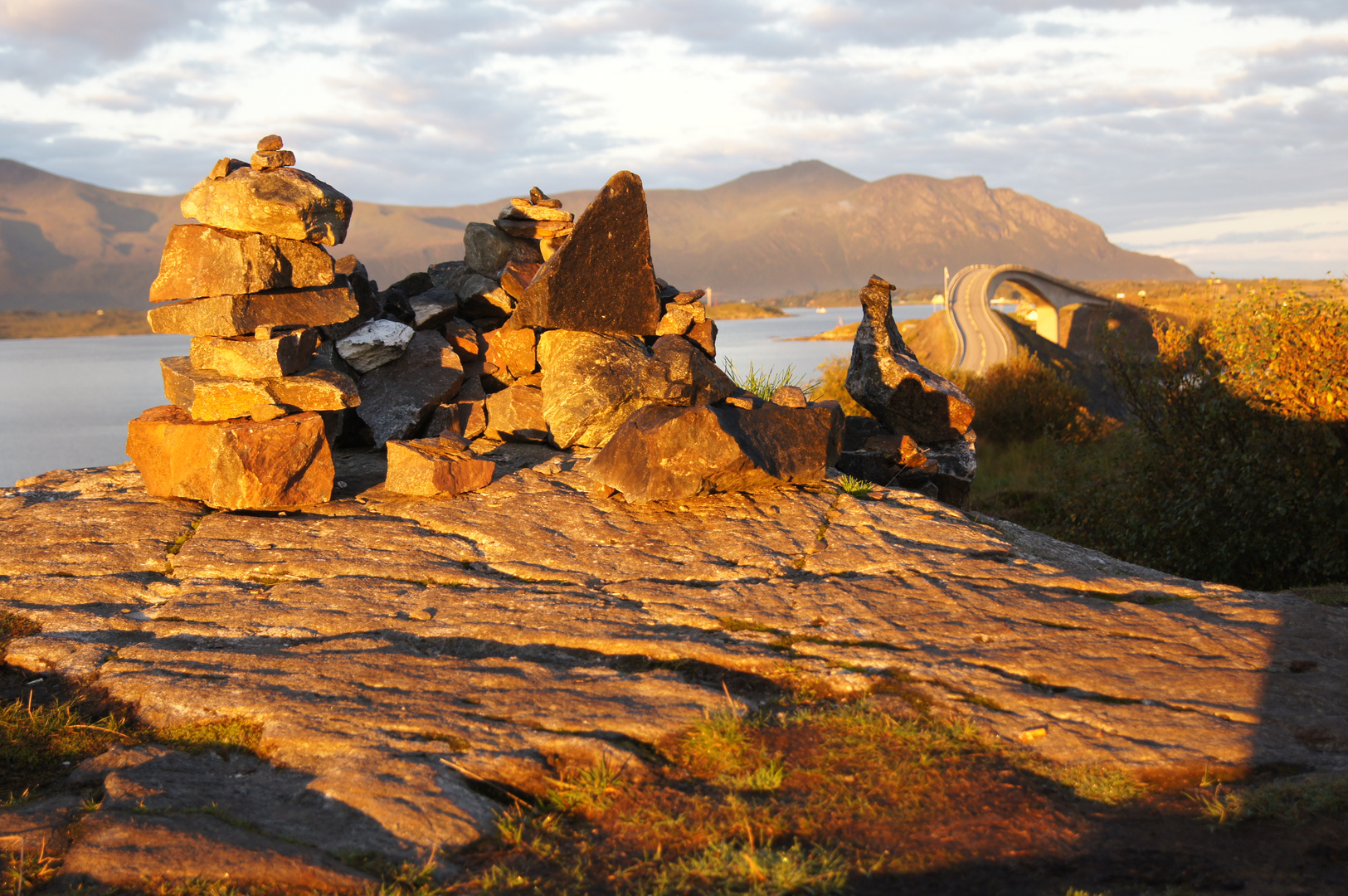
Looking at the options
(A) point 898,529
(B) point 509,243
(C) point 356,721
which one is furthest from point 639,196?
(C) point 356,721

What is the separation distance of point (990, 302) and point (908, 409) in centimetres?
4733

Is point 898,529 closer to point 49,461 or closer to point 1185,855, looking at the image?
point 1185,855

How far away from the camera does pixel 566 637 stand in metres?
6.03

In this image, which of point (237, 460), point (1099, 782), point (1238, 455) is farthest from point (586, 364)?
point (1238, 455)

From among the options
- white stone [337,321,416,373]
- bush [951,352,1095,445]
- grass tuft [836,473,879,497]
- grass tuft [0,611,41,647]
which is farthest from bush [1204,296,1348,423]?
bush [951,352,1095,445]

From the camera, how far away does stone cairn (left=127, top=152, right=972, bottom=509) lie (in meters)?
8.82

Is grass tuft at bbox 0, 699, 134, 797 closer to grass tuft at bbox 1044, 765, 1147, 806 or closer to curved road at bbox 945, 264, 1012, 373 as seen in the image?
grass tuft at bbox 1044, 765, 1147, 806

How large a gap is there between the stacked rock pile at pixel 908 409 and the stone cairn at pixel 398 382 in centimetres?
95

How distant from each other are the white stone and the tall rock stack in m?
1.73

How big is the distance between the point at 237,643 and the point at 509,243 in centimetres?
838

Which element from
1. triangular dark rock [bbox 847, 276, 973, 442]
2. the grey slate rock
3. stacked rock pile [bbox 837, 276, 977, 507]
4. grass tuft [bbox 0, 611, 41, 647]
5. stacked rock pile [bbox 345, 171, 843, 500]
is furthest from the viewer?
triangular dark rock [bbox 847, 276, 973, 442]

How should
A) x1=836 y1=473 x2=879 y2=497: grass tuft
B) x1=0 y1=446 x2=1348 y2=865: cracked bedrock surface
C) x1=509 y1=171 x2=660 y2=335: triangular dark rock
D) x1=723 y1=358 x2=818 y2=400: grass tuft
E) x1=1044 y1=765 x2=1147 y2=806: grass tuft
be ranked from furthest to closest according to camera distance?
x1=723 y1=358 x2=818 y2=400: grass tuft < x1=509 y1=171 x2=660 y2=335: triangular dark rock < x1=836 y1=473 x2=879 y2=497: grass tuft < x1=0 y1=446 x2=1348 y2=865: cracked bedrock surface < x1=1044 y1=765 x2=1147 y2=806: grass tuft

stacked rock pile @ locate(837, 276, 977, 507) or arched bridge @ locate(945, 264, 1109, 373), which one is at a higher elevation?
arched bridge @ locate(945, 264, 1109, 373)

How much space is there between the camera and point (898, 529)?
27.5 ft
